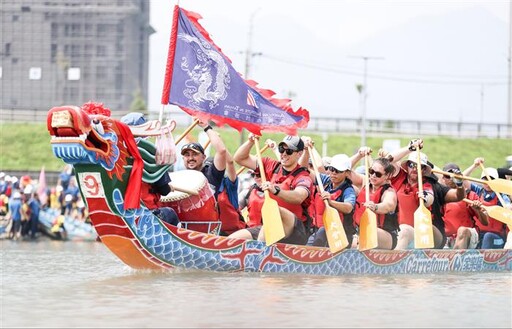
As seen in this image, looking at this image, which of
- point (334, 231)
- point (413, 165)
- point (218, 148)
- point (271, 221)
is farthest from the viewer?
point (413, 165)

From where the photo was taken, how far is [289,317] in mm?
9461

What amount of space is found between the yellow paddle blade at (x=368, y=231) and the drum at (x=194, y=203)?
1.63m

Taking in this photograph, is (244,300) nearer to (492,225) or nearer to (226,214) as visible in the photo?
(226,214)

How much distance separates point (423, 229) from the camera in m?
13.9

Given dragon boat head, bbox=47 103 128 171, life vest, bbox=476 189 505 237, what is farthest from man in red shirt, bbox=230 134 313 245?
life vest, bbox=476 189 505 237

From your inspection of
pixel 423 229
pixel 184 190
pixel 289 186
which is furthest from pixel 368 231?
pixel 184 190

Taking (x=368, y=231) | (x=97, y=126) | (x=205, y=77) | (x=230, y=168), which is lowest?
(x=368, y=231)

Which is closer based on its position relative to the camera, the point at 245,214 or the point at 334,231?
the point at 334,231

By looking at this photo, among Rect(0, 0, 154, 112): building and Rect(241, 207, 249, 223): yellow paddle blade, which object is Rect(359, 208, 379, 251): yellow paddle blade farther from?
Rect(0, 0, 154, 112): building

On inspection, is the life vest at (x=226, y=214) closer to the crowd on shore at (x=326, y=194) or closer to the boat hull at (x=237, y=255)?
the crowd on shore at (x=326, y=194)

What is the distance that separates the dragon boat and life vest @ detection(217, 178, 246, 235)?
0.66 m

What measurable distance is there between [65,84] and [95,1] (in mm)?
5417

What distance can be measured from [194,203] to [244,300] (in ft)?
7.43

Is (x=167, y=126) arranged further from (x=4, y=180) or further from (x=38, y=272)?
(x=4, y=180)
